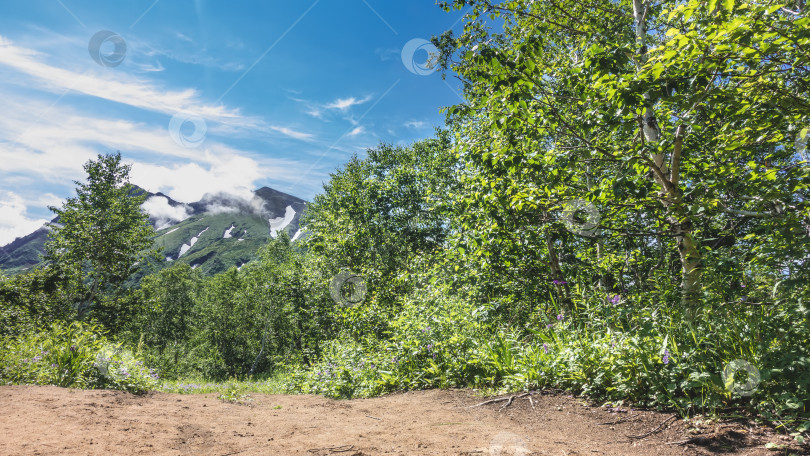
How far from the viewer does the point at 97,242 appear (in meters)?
21.3

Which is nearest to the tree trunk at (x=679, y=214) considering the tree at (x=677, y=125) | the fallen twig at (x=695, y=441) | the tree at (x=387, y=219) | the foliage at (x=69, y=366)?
the tree at (x=677, y=125)

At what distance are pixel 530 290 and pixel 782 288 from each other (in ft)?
14.3

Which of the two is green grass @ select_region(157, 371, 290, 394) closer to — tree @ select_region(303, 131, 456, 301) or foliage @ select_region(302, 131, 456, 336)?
foliage @ select_region(302, 131, 456, 336)

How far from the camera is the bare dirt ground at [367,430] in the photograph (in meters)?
2.79

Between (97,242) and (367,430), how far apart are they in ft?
81.5

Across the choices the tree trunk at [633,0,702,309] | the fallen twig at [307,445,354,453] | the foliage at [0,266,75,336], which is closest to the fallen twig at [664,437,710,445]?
the tree trunk at [633,0,702,309]

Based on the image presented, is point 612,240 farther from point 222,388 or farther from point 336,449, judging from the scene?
point 222,388

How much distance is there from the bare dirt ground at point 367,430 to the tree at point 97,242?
2045 centimetres

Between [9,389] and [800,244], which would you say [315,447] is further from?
[9,389]

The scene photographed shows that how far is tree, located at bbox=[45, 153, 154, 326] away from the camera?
20766 mm

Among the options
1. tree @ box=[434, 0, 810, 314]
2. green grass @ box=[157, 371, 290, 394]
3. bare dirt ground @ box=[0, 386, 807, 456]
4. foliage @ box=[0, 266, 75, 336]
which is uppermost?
tree @ box=[434, 0, 810, 314]

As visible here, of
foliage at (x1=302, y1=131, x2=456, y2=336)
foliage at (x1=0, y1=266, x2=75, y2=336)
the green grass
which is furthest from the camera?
foliage at (x1=0, y1=266, x2=75, y2=336)

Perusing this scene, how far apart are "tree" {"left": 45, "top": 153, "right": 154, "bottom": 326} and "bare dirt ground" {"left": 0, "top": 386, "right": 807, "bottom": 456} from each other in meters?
20.4

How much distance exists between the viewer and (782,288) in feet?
8.63
